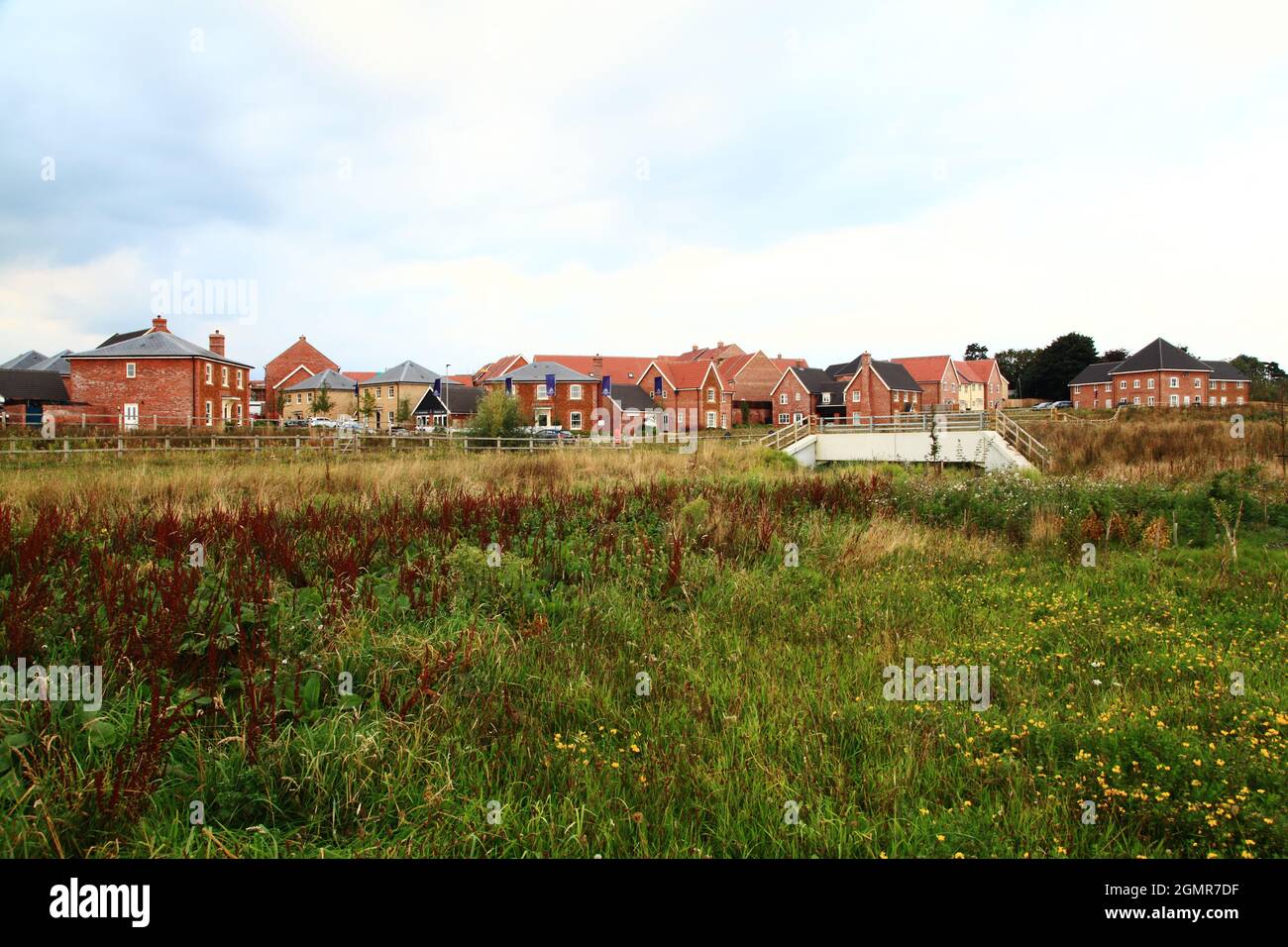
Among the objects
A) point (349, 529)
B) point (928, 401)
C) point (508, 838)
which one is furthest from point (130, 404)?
→ point (928, 401)

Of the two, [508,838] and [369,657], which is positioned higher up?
[369,657]

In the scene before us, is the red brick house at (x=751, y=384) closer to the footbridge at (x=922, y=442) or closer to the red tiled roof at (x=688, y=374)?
the red tiled roof at (x=688, y=374)

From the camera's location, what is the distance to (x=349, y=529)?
8.12 metres

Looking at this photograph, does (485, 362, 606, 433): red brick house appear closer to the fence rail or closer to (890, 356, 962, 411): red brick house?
the fence rail

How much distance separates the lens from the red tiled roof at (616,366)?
89.8 meters

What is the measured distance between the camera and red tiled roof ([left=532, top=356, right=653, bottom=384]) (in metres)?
89.8

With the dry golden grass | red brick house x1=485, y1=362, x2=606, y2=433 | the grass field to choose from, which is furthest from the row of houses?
the grass field

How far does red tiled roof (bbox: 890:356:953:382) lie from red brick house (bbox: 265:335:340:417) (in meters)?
74.1

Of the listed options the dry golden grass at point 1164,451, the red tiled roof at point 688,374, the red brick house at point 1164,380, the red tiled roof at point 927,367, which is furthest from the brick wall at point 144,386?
the red brick house at point 1164,380

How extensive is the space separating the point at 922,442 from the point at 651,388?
179 ft

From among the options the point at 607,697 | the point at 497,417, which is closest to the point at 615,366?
the point at 497,417

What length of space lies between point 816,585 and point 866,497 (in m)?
6.41

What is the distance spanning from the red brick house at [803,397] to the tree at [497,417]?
44.1 meters

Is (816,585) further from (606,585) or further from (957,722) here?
(957,722)
